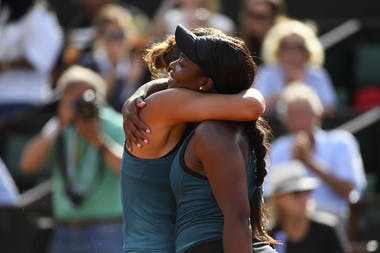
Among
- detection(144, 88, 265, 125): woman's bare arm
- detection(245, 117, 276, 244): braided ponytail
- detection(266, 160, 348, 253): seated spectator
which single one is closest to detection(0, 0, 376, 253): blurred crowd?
detection(266, 160, 348, 253): seated spectator

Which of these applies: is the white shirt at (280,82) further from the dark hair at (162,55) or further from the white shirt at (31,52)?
the dark hair at (162,55)

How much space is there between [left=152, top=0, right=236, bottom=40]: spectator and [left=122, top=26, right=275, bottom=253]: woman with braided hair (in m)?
4.81

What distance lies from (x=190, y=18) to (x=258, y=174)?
4.97m

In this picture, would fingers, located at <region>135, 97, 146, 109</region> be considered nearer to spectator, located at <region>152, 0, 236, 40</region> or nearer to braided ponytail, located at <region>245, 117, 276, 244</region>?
braided ponytail, located at <region>245, 117, 276, 244</region>

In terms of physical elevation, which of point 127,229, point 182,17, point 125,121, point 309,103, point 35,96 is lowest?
point 35,96

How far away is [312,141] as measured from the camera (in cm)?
793

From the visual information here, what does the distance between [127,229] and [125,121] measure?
40 centimetres

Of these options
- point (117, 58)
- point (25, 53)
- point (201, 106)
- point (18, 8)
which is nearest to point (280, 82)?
point (117, 58)

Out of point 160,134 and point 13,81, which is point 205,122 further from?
point 13,81

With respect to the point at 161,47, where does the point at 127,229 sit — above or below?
below

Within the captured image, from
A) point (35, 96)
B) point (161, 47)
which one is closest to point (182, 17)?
point (35, 96)

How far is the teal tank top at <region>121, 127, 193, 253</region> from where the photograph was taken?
441 cm

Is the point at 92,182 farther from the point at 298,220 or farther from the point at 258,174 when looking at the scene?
the point at 258,174

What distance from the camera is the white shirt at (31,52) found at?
9.83 metres
